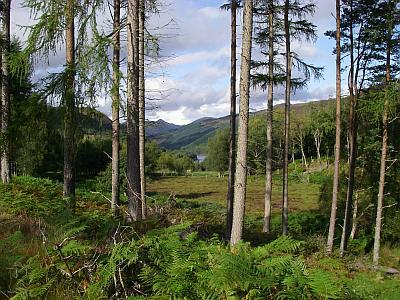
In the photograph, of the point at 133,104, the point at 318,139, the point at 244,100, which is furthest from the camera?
the point at 318,139

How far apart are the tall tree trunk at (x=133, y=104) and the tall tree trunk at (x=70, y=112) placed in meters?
1.10

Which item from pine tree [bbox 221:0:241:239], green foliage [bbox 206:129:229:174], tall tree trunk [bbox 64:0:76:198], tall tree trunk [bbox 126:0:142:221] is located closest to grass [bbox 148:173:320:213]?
green foliage [bbox 206:129:229:174]

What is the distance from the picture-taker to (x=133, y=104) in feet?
27.8

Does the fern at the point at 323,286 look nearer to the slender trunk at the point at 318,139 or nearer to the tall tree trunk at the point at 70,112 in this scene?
the tall tree trunk at the point at 70,112

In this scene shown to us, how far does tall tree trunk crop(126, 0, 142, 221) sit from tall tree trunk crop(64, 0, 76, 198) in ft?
3.62

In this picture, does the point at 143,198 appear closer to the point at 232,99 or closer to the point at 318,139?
the point at 232,99

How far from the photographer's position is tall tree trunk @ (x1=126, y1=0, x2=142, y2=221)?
8445 mm

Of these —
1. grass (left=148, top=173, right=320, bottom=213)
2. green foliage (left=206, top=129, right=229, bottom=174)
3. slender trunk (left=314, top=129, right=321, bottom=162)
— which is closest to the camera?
grass (left=148, top=173, right=320, bottom=213)

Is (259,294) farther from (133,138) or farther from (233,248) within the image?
(133,138)

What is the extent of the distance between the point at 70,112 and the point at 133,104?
4.53ft

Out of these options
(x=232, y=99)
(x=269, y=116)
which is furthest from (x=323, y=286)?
(x=269, y=116)

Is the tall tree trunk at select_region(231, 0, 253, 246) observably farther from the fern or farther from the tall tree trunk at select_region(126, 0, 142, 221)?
the fern

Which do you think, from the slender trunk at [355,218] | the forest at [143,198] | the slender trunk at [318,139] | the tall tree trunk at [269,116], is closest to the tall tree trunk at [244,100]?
the forest at [143,198]

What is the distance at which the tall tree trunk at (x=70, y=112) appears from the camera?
8.23 meters
